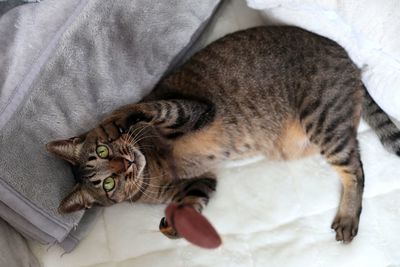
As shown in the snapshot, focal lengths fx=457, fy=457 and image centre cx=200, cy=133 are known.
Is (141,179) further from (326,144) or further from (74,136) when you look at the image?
(326,144)

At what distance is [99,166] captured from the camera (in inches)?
57.0

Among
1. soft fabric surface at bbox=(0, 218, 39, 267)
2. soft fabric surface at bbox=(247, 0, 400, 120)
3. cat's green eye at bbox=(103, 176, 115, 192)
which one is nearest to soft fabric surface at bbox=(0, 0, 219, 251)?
soft fabric surface at bbox=(0, 218, 39, 267)

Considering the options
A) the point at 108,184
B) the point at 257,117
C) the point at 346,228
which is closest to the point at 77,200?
the point at 108,184

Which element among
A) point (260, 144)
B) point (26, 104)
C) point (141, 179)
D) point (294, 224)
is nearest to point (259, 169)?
point (260, 144)

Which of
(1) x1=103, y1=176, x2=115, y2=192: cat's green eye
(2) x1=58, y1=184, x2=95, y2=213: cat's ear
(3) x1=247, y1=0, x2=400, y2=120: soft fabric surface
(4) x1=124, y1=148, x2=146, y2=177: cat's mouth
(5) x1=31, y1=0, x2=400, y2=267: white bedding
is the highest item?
(3) x1=247, y1=0, x2=400, y2=120: soft fabric surface

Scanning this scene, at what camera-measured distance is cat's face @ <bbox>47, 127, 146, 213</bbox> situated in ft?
4.76

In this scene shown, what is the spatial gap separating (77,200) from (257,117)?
692 millimetres

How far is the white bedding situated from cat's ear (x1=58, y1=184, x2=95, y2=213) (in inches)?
8.6

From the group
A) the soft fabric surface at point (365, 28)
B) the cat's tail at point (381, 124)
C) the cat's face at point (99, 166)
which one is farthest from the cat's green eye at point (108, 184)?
the cat's tail at point (381, 124)

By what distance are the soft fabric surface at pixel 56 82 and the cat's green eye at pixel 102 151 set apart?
7.5 inches

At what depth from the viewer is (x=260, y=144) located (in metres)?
1.70

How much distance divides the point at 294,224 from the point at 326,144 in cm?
31

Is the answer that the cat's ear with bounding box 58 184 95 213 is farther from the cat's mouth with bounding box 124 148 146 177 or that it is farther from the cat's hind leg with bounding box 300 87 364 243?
the cat's hind leg with bounding box 300 87 364 243

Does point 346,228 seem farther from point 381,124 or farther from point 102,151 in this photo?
point 102,151
